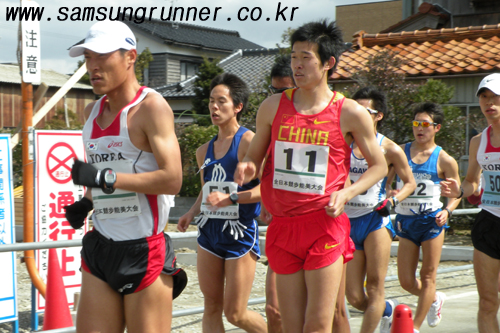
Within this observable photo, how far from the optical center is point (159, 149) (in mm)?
3070

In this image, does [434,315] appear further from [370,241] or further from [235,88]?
[235,88]

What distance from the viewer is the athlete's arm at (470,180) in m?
5.13

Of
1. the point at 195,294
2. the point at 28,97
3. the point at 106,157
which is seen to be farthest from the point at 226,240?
the point at 195,294

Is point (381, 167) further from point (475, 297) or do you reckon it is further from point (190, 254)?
point (190, 254)

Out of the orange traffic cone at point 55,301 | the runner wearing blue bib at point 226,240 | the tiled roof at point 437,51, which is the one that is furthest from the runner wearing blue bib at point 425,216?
the tiled roof at point 437,51

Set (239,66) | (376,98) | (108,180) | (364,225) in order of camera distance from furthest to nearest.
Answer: (239,66) → (376,98) → (364,225) → (108,180)

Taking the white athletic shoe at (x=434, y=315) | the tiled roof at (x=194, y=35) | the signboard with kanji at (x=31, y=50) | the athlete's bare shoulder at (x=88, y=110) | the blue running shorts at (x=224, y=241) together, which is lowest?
the white athletic shoe at (x=434, y=315)

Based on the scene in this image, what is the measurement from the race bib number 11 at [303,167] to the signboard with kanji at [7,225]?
343 centimetres

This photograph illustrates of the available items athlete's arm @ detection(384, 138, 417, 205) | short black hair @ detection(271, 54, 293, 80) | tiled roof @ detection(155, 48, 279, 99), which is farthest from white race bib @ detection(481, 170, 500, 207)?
tiled roof @ detection(155, 48, 279, 99)

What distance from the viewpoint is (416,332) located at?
561 centimetres

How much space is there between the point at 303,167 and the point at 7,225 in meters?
3.60

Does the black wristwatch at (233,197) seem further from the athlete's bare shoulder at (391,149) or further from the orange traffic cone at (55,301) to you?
the orange traffic cone at (55,301)

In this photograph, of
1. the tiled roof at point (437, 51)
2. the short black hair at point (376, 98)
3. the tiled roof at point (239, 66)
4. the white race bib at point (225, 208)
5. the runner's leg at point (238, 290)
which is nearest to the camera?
the runner's leg at point (238, 290)

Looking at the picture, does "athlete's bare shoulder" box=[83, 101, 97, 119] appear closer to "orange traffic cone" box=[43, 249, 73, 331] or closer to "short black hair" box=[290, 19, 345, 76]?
"short black hair" box=[290, 19, 345, 76]
